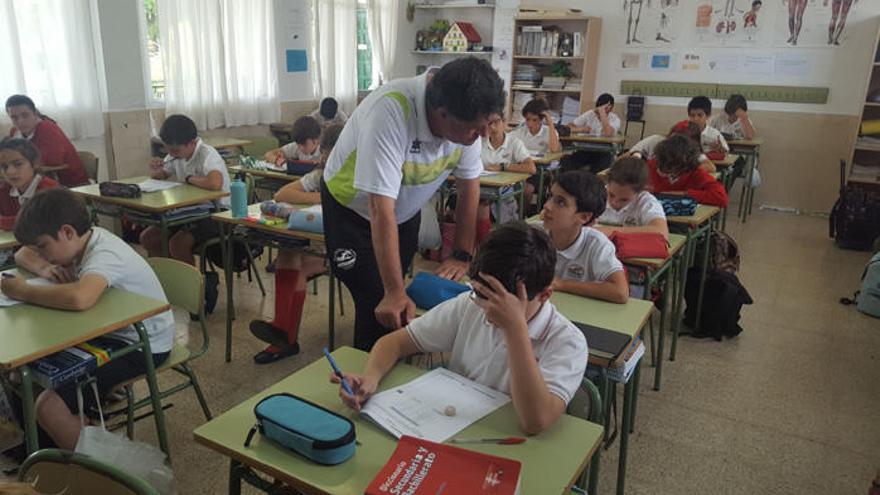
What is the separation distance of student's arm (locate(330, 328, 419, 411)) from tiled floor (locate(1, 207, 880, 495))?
1088 millimetres

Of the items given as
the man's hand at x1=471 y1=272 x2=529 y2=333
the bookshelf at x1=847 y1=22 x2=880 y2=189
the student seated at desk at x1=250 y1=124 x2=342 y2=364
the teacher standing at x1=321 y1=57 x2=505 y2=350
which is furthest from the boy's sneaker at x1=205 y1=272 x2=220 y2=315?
the bookshelf at x1=847 y1=22 x2=880 y2=189

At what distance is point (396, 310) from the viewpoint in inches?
68.4

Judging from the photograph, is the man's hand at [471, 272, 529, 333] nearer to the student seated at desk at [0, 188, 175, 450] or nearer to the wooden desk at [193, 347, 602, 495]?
the wooden desk at [193, 347, 602, 495]

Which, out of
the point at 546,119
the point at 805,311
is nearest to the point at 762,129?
the point at 546,119

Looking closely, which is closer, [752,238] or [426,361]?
[426,361]

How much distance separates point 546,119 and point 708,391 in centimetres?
362

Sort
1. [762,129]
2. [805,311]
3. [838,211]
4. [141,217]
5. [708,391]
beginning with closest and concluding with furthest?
[708,391] < [141,217] < [805,311] < [838,211] < [762,129]

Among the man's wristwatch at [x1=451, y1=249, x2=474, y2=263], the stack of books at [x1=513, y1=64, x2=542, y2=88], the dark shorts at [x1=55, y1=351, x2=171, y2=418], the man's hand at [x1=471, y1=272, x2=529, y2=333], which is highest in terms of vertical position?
the stack of books at [x1=513, y1=64, x2=542, y2=88]

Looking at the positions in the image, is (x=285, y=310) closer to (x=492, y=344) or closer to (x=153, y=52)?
(x=492, y=344)

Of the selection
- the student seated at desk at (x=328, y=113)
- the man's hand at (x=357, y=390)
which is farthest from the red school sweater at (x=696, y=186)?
the student seated at desk at (x=328, y=113)

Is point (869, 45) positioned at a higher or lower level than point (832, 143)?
higher

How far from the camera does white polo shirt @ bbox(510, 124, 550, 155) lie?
6102 mm

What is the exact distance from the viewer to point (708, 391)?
3.02m

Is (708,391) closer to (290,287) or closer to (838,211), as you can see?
(290,287)
